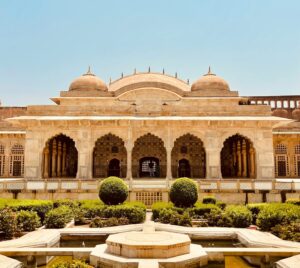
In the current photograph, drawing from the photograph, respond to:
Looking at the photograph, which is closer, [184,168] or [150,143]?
[150,143]

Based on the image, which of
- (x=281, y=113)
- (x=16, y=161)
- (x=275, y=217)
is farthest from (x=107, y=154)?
(x=281, y=113)

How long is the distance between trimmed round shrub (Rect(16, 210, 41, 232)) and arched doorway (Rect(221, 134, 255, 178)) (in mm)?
13568

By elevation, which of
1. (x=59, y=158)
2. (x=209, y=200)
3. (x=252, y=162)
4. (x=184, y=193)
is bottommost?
(x=209, y=200)

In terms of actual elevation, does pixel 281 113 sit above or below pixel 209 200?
above

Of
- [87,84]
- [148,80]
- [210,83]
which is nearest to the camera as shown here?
[210,83]

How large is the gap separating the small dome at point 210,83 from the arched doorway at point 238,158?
392cm

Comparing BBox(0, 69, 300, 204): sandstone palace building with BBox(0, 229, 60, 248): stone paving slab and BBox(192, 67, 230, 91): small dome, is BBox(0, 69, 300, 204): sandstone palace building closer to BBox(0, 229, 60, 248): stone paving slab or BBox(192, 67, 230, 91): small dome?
→ BBox(192, 67, 230, 91): small dome

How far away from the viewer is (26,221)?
9922 millimetres

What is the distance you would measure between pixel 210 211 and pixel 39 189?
772 centimetres

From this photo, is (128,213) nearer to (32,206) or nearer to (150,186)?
(32,206)

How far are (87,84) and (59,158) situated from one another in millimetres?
5925

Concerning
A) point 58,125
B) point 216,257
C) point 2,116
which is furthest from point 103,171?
point 216,257

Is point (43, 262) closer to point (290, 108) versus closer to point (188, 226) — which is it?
point (188, 226)

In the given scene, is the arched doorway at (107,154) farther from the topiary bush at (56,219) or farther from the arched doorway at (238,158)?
the topiary bush at (56,219)
